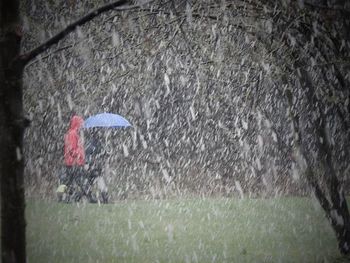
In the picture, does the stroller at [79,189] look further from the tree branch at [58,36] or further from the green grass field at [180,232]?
the tree branch at [58,36]

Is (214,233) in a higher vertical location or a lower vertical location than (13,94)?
lower

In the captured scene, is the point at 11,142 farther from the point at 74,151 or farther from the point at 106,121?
the point at 106,121

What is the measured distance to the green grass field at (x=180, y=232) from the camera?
7055mm

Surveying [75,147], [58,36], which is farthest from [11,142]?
[75,147]

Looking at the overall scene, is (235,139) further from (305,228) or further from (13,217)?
(13,217)

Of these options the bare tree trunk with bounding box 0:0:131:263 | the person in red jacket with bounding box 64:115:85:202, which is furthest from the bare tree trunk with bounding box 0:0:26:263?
the person in red jacket with bounding box 64:115:85:202

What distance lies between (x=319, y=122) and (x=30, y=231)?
4873 mm

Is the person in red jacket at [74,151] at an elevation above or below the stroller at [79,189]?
above

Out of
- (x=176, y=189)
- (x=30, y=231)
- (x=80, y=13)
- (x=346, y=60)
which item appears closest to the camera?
(x=346, y=60)

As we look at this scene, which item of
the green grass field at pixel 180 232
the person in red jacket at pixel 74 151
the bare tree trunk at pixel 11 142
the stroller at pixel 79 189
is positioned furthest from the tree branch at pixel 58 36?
the stroller at pixel 79 189

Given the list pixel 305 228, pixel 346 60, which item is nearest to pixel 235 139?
pixel 305 228

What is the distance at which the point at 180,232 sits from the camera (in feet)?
28.3

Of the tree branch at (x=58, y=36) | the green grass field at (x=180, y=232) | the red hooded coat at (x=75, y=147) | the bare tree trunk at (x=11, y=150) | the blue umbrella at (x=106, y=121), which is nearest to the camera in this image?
the bare tree trunk at (x=11, y=150)

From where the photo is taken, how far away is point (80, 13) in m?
7.25
